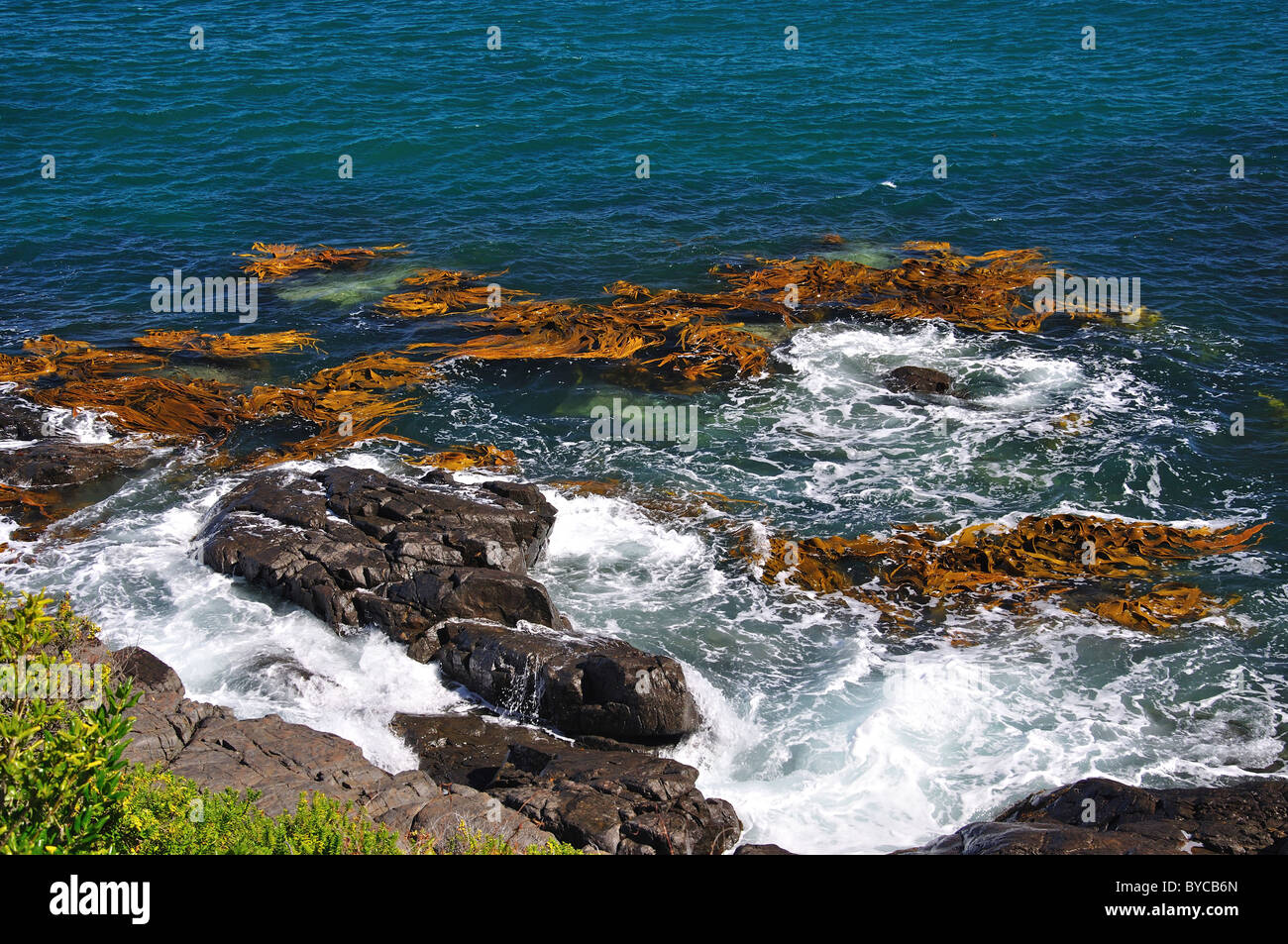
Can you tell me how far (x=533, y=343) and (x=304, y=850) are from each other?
17.3 m

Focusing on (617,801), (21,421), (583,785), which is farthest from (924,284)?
(21,421)

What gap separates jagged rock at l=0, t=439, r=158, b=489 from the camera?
1894cm

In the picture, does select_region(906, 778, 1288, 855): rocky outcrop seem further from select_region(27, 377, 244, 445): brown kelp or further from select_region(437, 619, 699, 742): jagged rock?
select_region(27, 377, 244, 445): brown kelp

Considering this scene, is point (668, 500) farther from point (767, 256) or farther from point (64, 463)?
point (767, 256)

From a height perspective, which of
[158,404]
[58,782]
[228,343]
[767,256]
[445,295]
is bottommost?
[58,782]

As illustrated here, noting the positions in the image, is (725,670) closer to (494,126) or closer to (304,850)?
(304,850)

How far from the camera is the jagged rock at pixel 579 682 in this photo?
13219 mm

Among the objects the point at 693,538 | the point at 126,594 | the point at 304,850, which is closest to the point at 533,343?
the point at 693,538

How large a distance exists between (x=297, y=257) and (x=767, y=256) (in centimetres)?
1365

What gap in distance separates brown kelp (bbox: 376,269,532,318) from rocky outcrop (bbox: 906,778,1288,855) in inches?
762

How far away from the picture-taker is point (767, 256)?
96.1 ft

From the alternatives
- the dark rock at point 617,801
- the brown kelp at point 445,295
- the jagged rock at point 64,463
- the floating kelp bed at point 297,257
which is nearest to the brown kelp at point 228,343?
the brown kelp at point 445,295

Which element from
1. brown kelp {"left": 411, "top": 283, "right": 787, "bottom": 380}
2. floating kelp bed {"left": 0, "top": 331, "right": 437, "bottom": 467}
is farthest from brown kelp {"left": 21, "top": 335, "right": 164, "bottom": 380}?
brown kelp {"left": 411, "top": 283, "right": 787, "bottom": 380}
